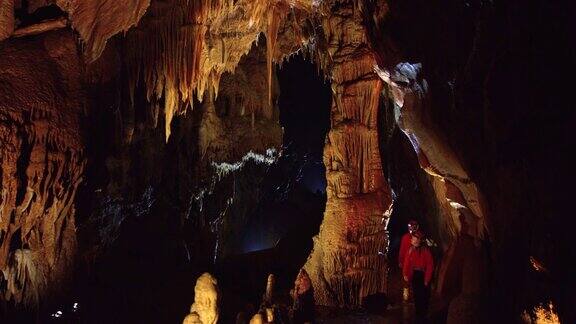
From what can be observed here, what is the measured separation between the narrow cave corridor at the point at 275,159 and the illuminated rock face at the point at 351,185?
0.10 feet

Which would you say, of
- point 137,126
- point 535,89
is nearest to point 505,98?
point 535,89

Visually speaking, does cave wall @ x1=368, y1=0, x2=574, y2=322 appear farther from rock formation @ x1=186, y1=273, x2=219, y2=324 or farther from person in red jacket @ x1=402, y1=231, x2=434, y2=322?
rock formation @ x1=186, y1=273, x2=219, y2=324

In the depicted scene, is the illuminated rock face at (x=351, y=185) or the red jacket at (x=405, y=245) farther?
the illuminated rock face at (x=351, y=185)

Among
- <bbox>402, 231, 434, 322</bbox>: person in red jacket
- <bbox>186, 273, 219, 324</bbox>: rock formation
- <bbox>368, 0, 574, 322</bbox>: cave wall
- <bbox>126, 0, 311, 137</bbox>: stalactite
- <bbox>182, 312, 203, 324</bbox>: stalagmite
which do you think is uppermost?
<bbox>126, 0, 311, 137</bbox>: stalactite

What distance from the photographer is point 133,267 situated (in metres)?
11.7

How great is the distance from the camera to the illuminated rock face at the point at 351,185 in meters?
6.71

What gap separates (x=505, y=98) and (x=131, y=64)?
669cm

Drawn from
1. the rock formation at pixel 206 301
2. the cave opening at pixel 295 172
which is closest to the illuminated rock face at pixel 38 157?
the rock formation at pixel 206 301

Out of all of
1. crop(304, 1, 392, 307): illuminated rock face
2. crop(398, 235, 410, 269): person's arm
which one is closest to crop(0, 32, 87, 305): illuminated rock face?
crop(304, 1, 392, 307): illuminated rock face

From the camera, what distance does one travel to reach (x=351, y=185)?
6922mm

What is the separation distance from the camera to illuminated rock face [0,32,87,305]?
4.95 metres

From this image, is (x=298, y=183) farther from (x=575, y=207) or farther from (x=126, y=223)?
(x=575, y=207)

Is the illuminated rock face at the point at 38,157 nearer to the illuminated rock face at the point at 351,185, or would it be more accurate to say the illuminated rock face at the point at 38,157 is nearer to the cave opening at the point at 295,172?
the illuminated rock face at the point at 351,185

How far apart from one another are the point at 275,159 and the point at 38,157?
9335 mm
